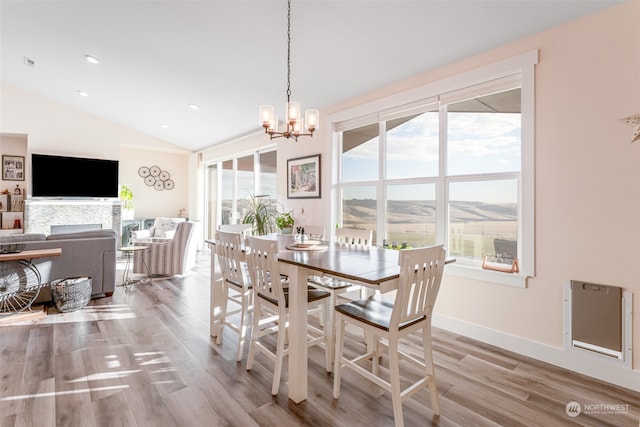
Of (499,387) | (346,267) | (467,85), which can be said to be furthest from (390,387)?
(467,85)

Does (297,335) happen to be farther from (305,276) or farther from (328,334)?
(328,334)

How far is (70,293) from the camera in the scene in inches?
131

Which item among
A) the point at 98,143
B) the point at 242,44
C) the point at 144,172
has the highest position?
the point at 242,44

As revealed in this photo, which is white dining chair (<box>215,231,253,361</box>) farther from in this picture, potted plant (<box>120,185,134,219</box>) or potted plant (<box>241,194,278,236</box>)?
potted plant (<box>120,185,134,219</box>)

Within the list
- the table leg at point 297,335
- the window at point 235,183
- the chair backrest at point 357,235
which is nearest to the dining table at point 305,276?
the table leg at point 297,335

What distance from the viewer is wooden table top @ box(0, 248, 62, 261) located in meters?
2.97

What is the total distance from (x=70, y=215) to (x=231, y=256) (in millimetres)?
6106

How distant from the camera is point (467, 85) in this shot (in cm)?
283

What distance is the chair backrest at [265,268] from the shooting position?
1.95m

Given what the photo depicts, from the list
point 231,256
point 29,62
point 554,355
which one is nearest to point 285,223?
point 231,256

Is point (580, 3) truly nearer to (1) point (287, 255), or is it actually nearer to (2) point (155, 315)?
(1) point (287, 255)

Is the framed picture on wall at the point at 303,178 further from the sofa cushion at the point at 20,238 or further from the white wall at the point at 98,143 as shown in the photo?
the white wall at the point at 98,143

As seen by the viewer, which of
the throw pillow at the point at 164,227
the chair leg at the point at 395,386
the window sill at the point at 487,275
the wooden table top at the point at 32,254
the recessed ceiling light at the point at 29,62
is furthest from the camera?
the throw pillow at the point at 164,227

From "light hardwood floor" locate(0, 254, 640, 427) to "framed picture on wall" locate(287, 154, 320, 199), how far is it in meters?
2.15
